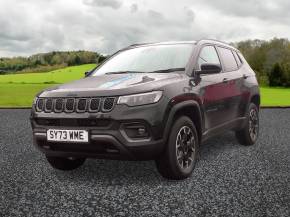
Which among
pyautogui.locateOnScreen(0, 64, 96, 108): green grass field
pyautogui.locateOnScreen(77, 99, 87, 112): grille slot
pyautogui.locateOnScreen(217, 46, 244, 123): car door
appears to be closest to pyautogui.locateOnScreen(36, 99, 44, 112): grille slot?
pyautogui.locateOnScreen(77, 99, 87, 112): grille slot

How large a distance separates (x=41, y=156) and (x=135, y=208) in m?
3.32

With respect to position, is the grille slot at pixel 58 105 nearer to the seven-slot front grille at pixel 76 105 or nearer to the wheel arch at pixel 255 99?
the seven-slot front grille at pixel 76 105

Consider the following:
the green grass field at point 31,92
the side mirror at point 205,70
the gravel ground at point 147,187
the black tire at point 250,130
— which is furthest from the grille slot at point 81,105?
the green grass field at point 31,92

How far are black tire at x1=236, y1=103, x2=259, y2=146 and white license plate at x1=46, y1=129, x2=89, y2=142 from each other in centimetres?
353

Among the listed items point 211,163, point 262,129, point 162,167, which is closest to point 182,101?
point 162,167

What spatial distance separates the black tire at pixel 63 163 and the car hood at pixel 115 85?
1022 millimetres

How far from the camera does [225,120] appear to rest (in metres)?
6.39

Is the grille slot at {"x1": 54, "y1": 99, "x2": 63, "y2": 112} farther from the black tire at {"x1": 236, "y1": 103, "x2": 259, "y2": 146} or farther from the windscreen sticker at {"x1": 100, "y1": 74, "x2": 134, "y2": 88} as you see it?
the black tire at {"x1": 236, "y1": 103, "x2": 259, "y2": 146}

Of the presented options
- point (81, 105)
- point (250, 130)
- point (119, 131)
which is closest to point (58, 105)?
point (81, 105)

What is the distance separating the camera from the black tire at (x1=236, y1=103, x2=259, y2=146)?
24.4 feet

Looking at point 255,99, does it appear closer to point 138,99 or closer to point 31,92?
point 138,99

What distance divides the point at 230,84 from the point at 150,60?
145 cm

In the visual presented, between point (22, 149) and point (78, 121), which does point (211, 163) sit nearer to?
point (78, 121)

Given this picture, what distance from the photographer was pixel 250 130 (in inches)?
300
